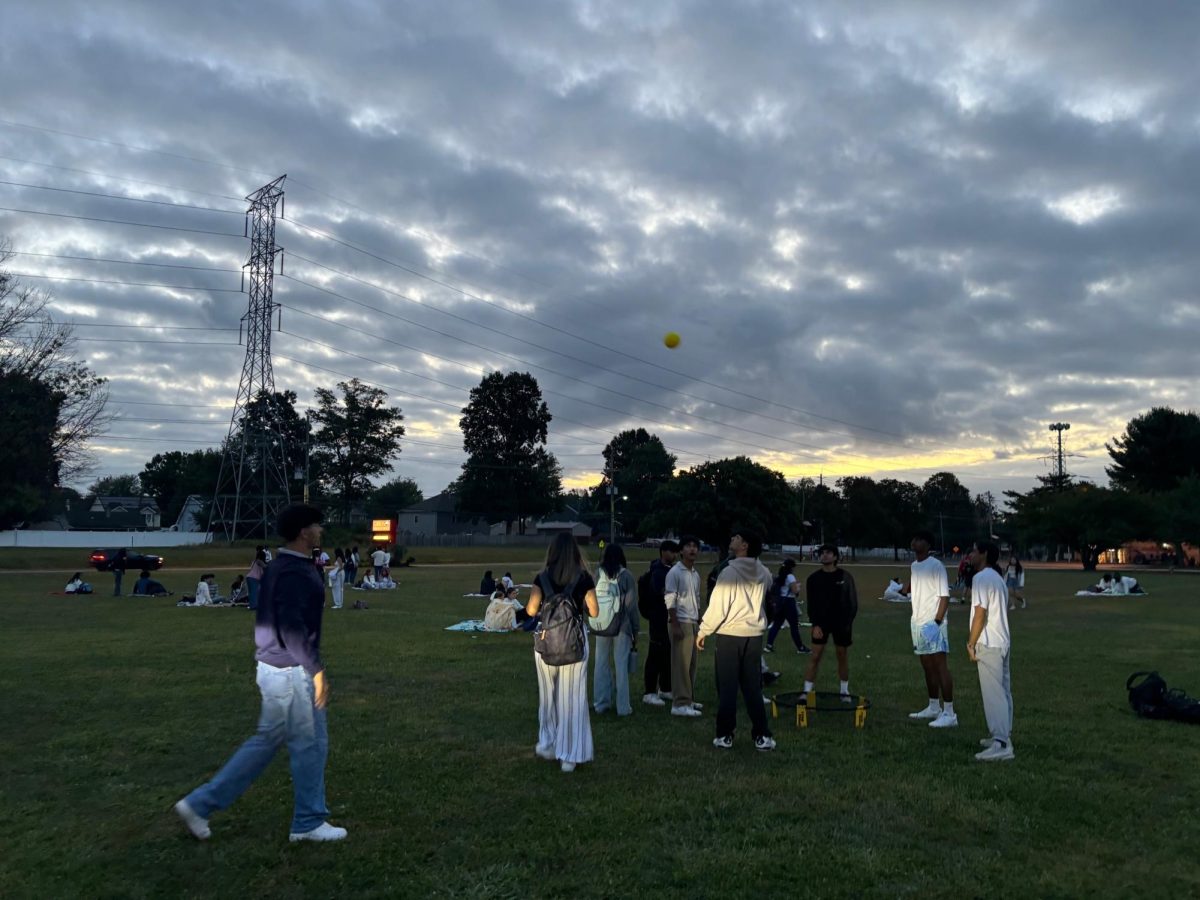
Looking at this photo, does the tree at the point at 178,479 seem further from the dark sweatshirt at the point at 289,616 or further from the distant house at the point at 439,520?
the dark sweatshirt at the point at 289,616

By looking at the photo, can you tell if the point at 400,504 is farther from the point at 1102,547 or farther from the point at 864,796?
the point at 864,796

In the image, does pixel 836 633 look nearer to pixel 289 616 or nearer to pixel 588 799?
pixel 588 799

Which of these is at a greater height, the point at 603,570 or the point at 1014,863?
the point at 603,570

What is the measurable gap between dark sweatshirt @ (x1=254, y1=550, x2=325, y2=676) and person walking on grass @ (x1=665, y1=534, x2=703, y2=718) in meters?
4.99

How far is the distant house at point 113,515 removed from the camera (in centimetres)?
9975

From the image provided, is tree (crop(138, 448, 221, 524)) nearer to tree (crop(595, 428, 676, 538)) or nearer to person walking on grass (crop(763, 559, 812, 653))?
tree (crop(595, 428, 676, 538))

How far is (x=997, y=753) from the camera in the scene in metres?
7.77

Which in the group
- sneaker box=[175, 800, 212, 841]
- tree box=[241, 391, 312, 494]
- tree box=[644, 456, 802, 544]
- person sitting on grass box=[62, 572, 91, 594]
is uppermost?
tree box=[241, 391, 312, 494]

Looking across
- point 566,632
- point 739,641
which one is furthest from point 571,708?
point 739,641

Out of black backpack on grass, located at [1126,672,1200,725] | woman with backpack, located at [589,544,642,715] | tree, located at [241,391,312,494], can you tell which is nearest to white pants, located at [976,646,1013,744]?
black backpack on grass, located at [1126,672,1200,725]

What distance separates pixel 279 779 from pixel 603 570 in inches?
149

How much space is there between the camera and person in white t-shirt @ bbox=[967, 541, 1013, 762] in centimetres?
779

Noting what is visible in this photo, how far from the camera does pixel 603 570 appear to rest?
917cm

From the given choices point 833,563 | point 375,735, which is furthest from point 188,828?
point 833,563
